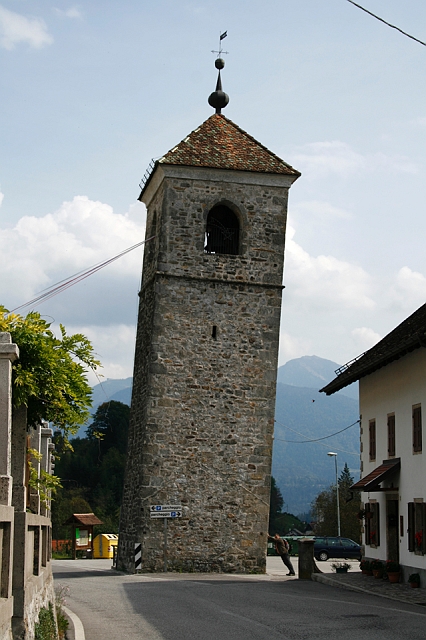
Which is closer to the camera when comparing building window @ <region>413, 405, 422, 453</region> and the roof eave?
the roof eave

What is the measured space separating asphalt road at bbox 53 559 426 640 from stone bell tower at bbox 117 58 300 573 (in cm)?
432

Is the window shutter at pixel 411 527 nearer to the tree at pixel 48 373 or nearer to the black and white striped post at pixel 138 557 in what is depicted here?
the black and white striped post at pixel 138 557

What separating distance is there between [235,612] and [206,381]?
13.5 m

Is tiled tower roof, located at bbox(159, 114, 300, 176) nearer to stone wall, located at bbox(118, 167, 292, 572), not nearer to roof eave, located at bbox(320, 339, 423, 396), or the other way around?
stone wall, located at bbox(118, 167, 292, 572)

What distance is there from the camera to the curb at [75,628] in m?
12.7

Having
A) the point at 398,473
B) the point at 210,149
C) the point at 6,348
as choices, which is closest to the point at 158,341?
the point at 210,149

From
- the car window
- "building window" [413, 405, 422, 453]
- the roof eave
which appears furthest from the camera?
the car window

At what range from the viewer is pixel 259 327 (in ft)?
98.9

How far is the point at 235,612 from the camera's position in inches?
636

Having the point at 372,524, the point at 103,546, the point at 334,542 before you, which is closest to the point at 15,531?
the point at 372,524

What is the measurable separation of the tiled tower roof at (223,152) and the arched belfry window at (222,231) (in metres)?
1.48

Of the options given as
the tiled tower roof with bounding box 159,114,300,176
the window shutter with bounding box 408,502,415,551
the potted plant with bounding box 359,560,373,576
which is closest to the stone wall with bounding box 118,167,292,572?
the tiled tower roof with bounding box 159,114,300,176

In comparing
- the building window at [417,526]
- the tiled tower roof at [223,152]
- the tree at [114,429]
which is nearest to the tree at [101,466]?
the tree at [114,429]

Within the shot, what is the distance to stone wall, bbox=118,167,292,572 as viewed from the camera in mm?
28547
